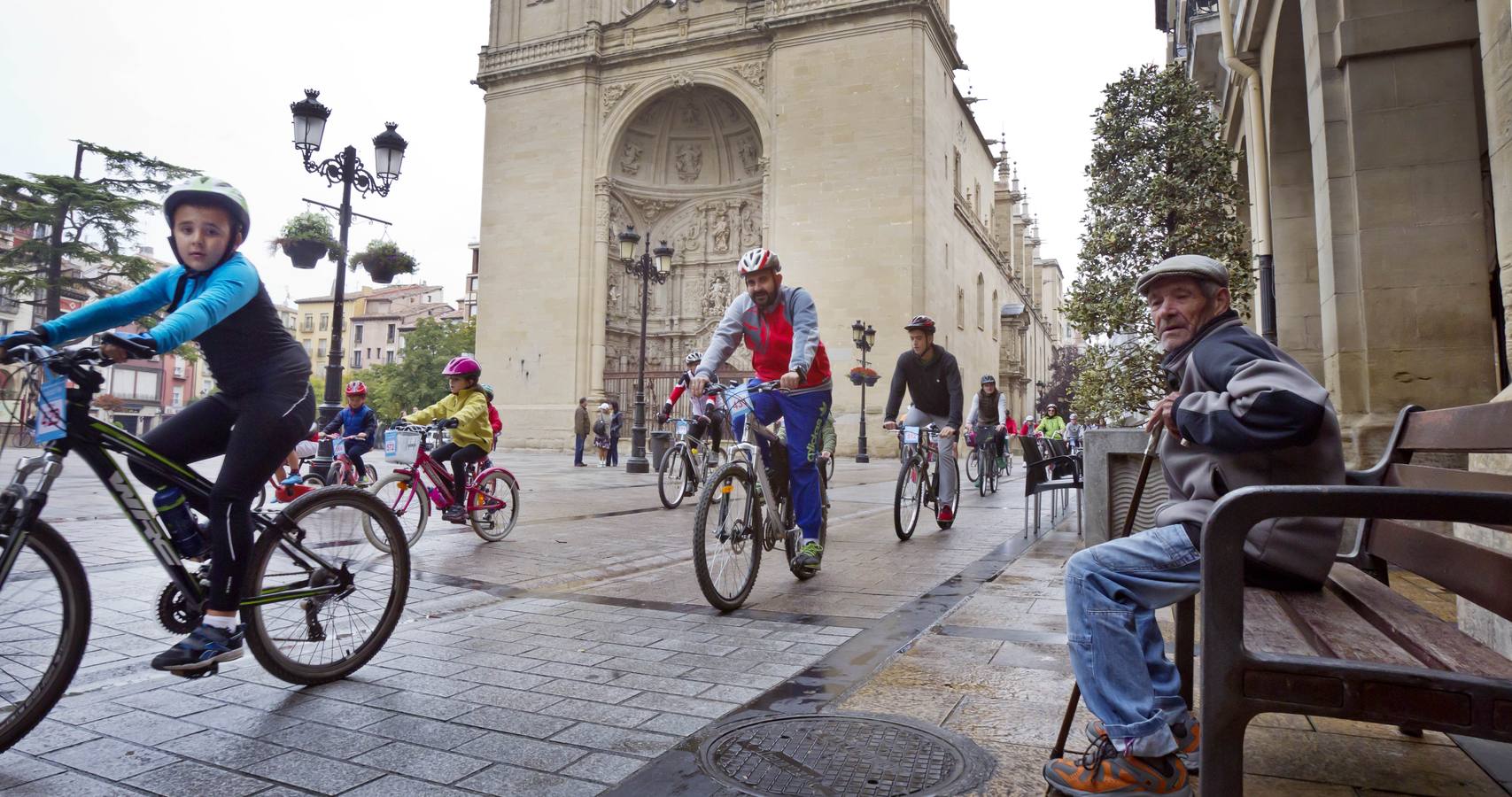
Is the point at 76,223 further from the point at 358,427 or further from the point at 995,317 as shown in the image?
the point at 995,317

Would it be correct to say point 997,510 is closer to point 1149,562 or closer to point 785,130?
point 1149,562

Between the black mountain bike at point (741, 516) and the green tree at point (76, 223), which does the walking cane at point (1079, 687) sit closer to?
the black mountain bike at point (741, 516)

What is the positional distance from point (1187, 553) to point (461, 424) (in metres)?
5.96

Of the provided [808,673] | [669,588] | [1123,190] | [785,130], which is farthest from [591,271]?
[808,673]

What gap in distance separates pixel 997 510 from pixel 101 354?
889cm

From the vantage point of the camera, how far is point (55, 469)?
2.46 meters

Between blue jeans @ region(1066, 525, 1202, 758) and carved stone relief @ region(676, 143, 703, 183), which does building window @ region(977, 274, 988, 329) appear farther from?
blue jeans @ region(1066, 525, 1202, 758)

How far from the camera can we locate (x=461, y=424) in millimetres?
6852

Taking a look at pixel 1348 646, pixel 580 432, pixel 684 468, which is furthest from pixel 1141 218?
pixel 580 432

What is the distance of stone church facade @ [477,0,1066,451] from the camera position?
2644cm

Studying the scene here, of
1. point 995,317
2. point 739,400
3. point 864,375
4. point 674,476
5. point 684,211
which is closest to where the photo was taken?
point 739,400

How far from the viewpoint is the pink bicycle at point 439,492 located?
6.66 metres


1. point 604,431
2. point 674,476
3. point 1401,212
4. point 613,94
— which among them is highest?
point 613,94

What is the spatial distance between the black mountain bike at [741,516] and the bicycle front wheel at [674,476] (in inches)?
184
